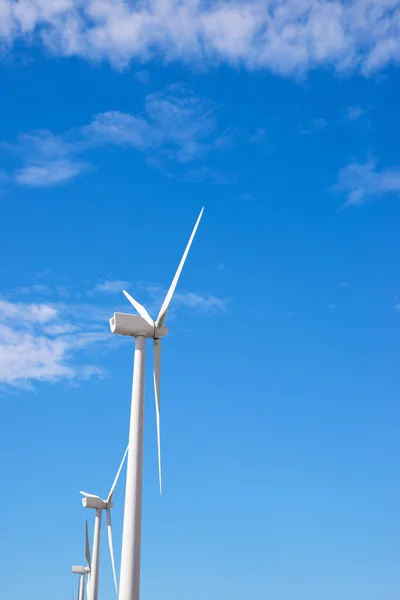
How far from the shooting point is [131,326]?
44156mm

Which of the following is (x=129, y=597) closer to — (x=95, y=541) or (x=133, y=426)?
(x=133, y=426)

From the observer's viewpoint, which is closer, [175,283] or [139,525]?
[139,525]

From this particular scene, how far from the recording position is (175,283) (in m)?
46.0

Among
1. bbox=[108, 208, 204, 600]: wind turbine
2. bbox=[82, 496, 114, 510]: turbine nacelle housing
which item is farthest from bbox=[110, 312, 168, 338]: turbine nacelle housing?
bbox=[82, 496, 114, 510]: turbine nacelle housing

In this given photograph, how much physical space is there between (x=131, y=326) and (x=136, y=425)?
649cm

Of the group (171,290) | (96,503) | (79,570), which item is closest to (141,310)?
(171,290)

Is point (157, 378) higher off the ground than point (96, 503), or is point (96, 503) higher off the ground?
point (96, 503)

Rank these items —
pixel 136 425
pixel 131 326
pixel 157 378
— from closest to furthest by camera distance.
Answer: pixel 136 425, pixel 131 326, pixel 157 378

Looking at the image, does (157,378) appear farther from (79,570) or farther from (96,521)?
(79,570)

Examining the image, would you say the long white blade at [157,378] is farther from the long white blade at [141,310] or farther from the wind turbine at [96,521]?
the wind turbine at [96,521]

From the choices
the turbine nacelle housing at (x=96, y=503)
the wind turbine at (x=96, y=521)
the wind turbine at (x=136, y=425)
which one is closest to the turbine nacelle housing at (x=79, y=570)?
the wind turbine at (x=96, y=521)

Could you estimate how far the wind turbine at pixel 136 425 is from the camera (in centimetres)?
3744

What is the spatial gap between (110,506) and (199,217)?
55.5m

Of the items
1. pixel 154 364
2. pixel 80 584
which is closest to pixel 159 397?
pixel 154 364
